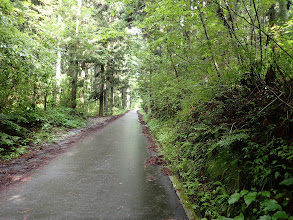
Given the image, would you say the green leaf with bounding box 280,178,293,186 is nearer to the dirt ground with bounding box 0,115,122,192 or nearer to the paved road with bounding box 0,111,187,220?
the paved road with bounding box 0,111,187,220

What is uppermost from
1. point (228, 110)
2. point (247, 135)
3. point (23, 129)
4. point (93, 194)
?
point (228, 110)

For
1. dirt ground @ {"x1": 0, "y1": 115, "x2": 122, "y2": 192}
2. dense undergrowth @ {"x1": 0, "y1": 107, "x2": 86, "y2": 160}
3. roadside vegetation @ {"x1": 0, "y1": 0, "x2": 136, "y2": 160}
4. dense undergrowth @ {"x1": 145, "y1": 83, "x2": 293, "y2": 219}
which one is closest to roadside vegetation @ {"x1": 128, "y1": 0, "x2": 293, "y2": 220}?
dense undergrowth @ {"x1": 145, "y1": 83, "x2": 293, "y2": 219}

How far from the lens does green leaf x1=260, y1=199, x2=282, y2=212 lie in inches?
84.1

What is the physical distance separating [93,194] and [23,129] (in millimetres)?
5148

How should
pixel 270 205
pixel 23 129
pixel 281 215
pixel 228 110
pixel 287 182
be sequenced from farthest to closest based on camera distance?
1. pixel 23 129
2. pixel 228 110
3. pixel 287 182
4. pixel 270 205
5. pixel 281 215

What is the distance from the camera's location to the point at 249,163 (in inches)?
120

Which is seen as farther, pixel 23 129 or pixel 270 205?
pixel 23 129

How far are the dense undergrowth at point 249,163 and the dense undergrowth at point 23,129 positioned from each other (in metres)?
5.77

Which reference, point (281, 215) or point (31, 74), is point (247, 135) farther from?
point (31, 74)

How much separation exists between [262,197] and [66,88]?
15913mm

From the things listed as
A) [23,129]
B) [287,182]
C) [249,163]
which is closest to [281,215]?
[287,182]

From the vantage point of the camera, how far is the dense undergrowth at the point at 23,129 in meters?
6.09

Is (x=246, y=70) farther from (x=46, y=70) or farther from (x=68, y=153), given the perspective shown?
(x=46, y=70)


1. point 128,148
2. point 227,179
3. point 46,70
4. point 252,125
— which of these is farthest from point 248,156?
point 46,70
